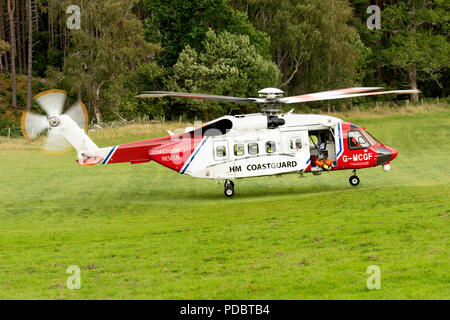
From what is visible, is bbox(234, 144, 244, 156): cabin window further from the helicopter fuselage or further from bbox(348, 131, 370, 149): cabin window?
bbox(348, 131, 370, 149): cabin window

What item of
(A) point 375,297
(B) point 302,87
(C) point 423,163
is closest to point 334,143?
(C) point 423,163

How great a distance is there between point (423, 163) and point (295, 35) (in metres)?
42.5

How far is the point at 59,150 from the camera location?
28.2 metres

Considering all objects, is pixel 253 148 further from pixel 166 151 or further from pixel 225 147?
pixel 166 151

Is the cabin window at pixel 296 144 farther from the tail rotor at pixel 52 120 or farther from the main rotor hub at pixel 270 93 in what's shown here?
the tail rotor at pixel 52 120

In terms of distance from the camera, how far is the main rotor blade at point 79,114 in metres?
28.8

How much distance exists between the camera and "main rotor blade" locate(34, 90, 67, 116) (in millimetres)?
26828

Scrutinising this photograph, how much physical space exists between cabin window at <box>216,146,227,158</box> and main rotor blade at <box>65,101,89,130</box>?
574cm

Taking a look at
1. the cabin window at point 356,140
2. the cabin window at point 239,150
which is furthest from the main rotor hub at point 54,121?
the cabin window at point 356,140

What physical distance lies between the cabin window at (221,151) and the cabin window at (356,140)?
5535 mm

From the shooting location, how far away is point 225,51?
7256 cm

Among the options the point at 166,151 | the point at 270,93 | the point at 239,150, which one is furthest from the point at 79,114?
the point at 270,93

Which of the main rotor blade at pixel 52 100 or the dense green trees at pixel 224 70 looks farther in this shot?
the dense green trees at pixel 224 70

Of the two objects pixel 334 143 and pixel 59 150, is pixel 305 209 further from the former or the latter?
pixel 59 150
